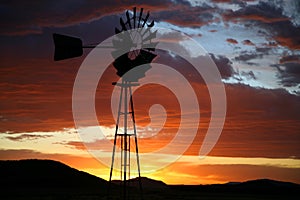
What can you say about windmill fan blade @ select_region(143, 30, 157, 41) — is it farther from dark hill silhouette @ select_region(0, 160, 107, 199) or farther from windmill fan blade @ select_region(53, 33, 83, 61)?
dark hill silhouette @ select_region(0, 160, 107, 199)

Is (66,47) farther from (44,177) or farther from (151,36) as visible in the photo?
(44,177)

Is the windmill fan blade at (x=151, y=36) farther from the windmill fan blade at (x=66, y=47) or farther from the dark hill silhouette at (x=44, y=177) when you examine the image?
the dark hill silhouette at (x=44, y=177)

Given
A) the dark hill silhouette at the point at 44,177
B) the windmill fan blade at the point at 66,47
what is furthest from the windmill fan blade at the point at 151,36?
the dark hill silhouette at the point at 44,177

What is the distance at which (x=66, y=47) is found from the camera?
22.8 m

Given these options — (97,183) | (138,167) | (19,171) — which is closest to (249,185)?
(97,183)

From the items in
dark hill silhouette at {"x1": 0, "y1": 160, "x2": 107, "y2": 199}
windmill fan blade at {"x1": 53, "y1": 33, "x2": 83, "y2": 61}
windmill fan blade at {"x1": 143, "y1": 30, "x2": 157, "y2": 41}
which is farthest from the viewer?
dark hill silhouette at {"x1": 0, "y1": 160, "x2": 107, "y2": 199}

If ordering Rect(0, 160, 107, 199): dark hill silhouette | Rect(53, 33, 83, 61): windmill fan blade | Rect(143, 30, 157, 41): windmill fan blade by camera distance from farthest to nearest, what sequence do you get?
Rect(0, 160, 107, 199): dark hill silhouette
Rect(143, 30, 157, 41): windmill fan blade
Rect(53, 33, 83, 61): windmill fan blade

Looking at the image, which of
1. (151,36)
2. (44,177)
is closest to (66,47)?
(151,36)

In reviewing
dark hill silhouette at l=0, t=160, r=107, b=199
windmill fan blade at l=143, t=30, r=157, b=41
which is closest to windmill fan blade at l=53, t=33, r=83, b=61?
windmill fan blade at l=143, t=30, r=157, b=41

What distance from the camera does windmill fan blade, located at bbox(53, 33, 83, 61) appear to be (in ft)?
73.8

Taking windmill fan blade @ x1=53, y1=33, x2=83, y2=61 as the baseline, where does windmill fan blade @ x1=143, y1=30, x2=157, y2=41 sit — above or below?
above

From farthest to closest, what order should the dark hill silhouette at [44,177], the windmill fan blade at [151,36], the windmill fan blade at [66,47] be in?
the dark hill silhouette at [44,177] < the windmill fan blade at [151,36] < the windmill fan blade at [66,47]

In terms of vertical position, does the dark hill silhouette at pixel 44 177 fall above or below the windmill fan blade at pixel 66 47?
above

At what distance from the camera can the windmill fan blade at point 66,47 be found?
73.8 feet
